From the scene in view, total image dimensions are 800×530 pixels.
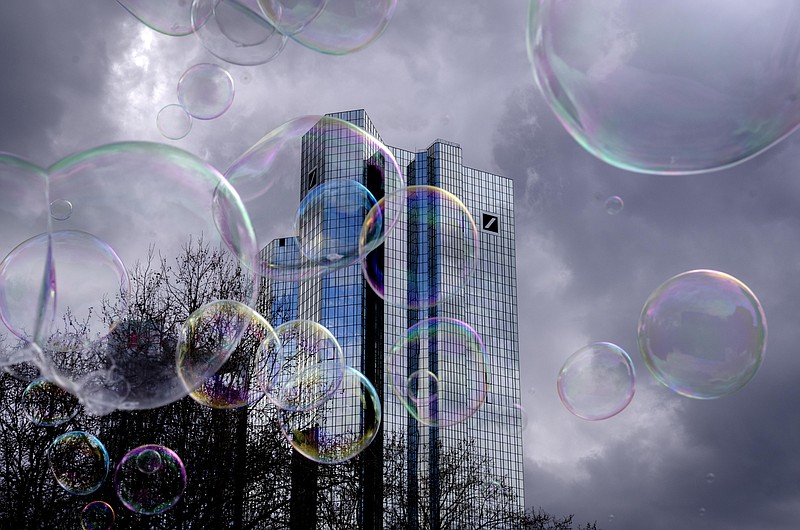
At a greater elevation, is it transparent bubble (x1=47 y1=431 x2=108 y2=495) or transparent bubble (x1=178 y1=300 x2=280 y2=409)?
transparent bubble (x1=178 y1=300 x2=280 y2=409)

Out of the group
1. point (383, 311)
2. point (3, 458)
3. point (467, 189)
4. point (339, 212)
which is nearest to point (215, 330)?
point (339, 212)

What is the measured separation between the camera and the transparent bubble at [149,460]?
16047 millimetres

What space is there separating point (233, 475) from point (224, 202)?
9332 millimetres

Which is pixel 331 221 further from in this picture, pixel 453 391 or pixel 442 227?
pixel 453 391

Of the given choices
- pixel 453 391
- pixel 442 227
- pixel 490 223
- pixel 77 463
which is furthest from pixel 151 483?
pixel 490 223

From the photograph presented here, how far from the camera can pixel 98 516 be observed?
18.2 m

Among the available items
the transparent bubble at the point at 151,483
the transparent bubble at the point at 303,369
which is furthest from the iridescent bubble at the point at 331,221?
the transparent bubble at the point at 151,483

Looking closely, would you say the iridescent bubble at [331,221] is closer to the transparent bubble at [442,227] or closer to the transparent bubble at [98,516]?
the transparent bubble at [442,227]

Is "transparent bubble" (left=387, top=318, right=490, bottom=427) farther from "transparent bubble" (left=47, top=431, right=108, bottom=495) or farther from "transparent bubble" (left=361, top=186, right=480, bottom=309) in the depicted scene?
"transparent bubble" (left=47, top=431, right=108, bottom=495)

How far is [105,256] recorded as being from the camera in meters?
11.3

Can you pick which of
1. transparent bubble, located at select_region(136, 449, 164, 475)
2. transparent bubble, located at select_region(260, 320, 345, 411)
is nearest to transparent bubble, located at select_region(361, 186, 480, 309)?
transparent bubble, located at select_region(260, 320, 345, 411)

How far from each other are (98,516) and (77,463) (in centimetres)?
166

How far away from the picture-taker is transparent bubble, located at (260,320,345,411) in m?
16.7

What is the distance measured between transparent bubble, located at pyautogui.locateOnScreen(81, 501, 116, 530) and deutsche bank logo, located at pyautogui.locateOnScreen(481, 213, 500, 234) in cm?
11210
